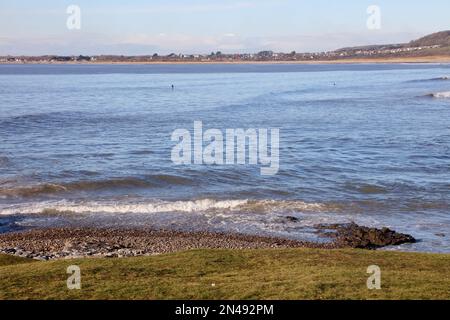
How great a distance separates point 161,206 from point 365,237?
1105cm

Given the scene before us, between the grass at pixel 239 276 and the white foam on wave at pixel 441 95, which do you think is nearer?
the grass at pixel 239 276

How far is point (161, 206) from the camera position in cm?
3262

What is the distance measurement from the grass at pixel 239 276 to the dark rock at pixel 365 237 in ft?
17.6

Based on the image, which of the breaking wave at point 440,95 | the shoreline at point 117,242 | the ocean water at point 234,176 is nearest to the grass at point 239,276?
the shoreline at point 117,242

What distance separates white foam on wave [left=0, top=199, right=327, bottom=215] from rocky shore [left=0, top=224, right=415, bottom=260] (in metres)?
3.89

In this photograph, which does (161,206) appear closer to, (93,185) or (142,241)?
(93,185)

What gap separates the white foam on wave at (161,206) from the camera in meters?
31.9

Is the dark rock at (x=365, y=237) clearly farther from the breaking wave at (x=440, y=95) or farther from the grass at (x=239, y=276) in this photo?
the breaking wave at (x=440, y=95)

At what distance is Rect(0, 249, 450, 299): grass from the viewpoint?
13.2 metres

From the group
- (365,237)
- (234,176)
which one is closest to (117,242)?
(365,237)

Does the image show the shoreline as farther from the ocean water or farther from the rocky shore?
the ocean water

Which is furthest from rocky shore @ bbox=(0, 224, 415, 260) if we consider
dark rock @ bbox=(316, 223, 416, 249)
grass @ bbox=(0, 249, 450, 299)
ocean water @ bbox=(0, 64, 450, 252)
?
grass @ bbox=(0, 249, 450, 299)

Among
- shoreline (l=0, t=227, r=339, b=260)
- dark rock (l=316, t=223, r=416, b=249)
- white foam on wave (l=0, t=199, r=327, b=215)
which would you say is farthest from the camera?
white foam on wave (l=0, t=199, r=327, b=215)
